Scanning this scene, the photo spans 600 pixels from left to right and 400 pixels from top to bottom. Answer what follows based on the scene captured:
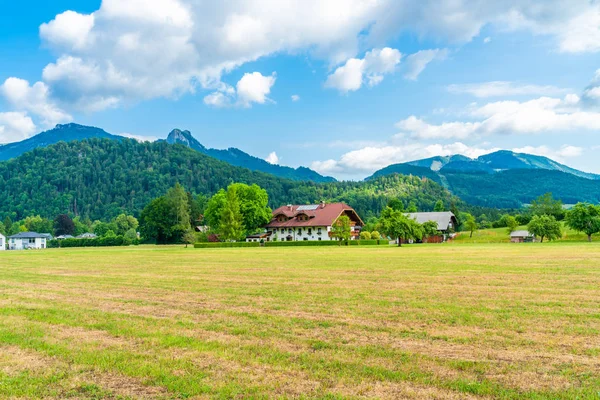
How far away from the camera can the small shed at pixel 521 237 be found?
3386 inches

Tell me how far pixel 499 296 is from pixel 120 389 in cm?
1232

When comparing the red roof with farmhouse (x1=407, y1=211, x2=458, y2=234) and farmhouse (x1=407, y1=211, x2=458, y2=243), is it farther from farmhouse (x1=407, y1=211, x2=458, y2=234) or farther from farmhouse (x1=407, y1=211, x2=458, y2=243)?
farmhouse (x1=407, y1=211, x2=458, y2=234)

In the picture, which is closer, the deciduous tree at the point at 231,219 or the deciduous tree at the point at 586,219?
the deciduous tree at the point at 586,219

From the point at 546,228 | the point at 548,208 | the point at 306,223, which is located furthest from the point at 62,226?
the point at 548,208

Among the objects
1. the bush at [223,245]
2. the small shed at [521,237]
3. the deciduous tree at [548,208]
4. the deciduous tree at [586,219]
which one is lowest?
the small shed at [521,237]

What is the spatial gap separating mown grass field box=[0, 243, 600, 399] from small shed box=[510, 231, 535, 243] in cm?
7598

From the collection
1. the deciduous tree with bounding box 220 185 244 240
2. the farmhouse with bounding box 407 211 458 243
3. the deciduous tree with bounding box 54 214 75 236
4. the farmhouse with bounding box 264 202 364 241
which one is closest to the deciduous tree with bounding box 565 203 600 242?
the farmhouse with bounding box 407 211 458 243

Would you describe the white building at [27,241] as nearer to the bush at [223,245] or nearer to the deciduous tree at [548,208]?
the bush at [223,245]

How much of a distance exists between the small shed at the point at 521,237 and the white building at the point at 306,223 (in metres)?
31.8

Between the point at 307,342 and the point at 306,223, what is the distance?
8923 centimetres

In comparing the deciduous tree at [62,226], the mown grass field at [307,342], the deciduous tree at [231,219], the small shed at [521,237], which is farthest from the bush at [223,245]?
the deciduous tree at [62,226]

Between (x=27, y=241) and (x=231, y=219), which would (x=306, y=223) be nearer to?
(x=231, y=219)

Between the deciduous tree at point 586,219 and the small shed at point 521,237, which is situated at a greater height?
Result: the deciduous tree at point 586,219

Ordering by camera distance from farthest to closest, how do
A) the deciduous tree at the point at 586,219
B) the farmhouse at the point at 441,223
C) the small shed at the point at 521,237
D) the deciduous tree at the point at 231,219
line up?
the farmhouse at the point at 441,223
the small shed at the point at 521,237
the deciduous tree at the point at 231,219
the deciduous tree at the point at 586,219
